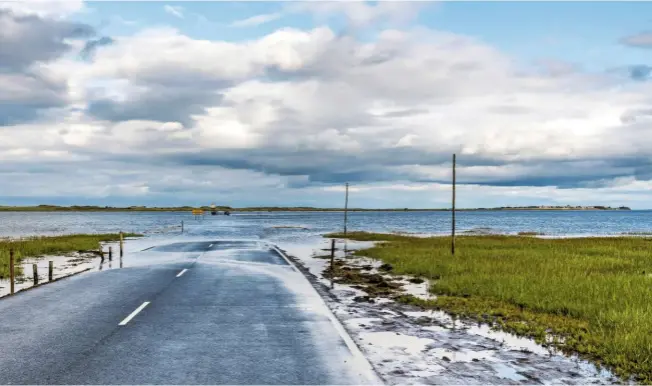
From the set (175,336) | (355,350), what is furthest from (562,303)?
(175,336)

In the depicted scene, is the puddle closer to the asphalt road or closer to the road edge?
the road edge

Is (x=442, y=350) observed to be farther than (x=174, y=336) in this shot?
No

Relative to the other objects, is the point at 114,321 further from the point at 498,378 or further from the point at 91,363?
the point at 498,378

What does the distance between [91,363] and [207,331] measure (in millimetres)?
2591

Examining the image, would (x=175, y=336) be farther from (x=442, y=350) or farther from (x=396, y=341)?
(x=442, y=350)

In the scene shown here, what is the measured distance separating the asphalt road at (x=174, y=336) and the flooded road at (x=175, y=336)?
2 centimetres

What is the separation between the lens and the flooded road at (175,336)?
22.8 feet

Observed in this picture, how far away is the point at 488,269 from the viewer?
2045cm

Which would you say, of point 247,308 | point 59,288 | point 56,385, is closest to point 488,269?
point 247,308

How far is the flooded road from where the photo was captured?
6957 mm

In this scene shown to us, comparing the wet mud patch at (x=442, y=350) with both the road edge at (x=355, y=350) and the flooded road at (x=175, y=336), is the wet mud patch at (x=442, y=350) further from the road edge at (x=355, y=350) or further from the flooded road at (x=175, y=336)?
the flooded road at (x=175, y=336)

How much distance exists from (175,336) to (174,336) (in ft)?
0.06

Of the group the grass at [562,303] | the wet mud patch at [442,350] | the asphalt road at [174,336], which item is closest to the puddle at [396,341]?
the wet mud patch at [442,350]

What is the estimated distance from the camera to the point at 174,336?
923 cm
